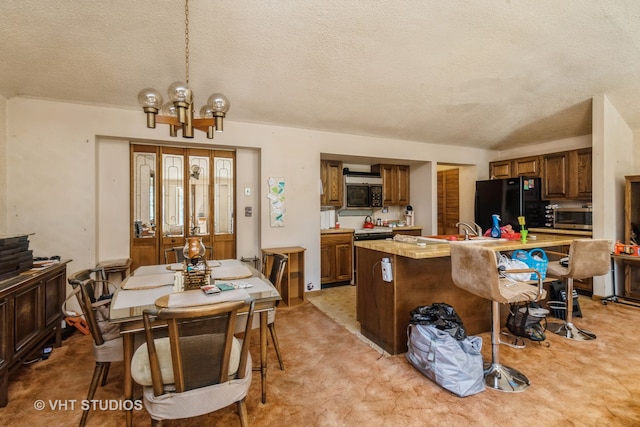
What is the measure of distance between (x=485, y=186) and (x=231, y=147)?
443 centimetres

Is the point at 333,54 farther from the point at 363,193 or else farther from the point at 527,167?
the point at 527,167

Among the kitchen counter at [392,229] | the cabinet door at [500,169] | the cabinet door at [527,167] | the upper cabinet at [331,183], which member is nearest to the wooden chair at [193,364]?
the kitchen counter at [392,229]

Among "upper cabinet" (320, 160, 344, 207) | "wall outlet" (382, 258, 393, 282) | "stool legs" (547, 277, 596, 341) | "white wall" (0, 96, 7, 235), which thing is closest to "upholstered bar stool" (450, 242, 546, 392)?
"wall outlet" (382, 258, 393, 282)

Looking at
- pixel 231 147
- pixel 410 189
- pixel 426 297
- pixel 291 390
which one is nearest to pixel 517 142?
pixel 410 189

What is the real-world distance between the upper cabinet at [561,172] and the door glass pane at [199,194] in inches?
207

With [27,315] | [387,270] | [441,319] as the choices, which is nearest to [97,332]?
[27,315]

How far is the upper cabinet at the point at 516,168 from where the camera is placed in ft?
16.8

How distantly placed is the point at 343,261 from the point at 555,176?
3689mm

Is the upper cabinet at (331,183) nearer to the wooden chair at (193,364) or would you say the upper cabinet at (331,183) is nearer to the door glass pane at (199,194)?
the door glass pane at (199,194)

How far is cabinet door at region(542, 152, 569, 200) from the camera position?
4750 mm

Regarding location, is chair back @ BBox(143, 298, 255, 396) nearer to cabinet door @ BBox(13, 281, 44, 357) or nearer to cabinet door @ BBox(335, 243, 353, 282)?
cabinet door @ BBox(13, 281, 44, 357)

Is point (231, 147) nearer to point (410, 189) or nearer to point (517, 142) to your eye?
point (410, 189)

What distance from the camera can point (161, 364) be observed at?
1.51m

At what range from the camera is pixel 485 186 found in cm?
546
